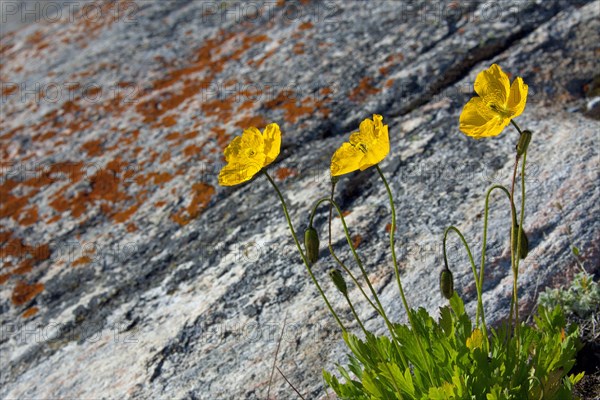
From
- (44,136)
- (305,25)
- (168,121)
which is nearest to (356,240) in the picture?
(168,121)

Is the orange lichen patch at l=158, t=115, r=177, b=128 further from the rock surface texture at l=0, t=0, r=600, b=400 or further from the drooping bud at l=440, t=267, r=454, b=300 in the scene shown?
the drooping bud at l=440, t=267, r=454, b=300

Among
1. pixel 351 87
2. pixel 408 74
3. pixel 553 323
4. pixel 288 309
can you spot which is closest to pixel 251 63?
pixel 351 87

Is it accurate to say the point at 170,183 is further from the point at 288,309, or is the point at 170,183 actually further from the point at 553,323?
the point at 553,323

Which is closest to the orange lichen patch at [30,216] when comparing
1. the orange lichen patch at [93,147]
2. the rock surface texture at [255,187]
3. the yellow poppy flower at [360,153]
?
the rock surface texture at [255,187]

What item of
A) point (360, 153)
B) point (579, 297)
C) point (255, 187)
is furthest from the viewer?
point (255, 187)

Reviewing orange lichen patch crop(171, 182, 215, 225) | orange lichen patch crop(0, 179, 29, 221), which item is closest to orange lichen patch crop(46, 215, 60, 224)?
orange lichen patch crop(0, 179, 29, 221)

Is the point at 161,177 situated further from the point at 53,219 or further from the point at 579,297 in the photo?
the point at 579,297
